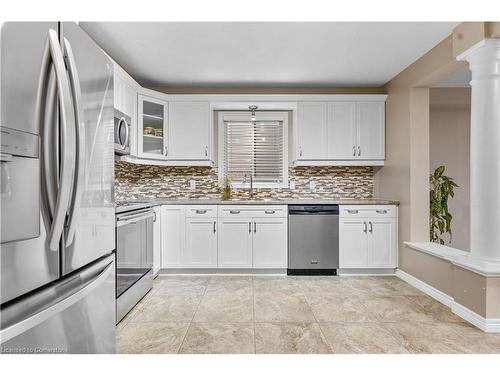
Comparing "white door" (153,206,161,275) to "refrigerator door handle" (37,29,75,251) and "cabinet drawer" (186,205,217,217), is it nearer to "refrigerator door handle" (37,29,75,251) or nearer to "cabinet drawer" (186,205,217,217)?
"cabinet drawer" (186,205,217,217)

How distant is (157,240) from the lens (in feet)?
11.5

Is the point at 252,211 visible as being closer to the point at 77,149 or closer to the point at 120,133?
the point at 120,133

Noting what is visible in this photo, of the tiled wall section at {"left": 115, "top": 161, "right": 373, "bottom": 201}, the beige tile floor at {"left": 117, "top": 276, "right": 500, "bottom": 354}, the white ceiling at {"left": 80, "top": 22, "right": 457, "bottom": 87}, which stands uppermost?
the white ceiling at {"left": 80, "top": 22, "right": 457, "bottom": 87}

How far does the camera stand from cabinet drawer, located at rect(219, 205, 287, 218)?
12.0ft

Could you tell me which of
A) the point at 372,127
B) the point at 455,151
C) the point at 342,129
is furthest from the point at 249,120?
the point at 455,151

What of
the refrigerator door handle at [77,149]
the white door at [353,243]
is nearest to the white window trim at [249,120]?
the white door at [353,243]

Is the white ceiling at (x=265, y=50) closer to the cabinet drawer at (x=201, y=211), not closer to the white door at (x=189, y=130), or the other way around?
the white door at (x=189, y=130)

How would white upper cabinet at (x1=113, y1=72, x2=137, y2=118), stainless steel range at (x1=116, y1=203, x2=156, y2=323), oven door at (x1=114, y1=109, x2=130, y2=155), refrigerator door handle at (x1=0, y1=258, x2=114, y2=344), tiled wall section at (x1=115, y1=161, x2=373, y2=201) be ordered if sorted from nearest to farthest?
refrigerator door handle at (x1=0, y1=258, x2=114, y2=344) < stainless steel range at (x1=116, y1=203, x2=156, y2=323) < oven door at (x1=114, y1=109, x2=130, y2=155) < white upper cabinet at (x1=113, y1=72, x2=137, y2=118) < tiled wall section at (x1=115, y1=161, x2=373, y2=201)

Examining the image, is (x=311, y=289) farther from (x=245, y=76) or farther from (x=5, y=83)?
(x=5, y=83)

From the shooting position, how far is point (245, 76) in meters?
3.66

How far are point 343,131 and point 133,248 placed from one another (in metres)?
2.97

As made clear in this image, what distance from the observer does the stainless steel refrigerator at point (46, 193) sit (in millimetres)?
741

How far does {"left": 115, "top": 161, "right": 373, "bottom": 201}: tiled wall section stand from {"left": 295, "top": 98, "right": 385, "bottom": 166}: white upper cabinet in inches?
14.3

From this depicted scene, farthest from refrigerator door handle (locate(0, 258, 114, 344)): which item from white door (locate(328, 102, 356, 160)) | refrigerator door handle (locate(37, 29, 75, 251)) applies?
white door (locate(328, 102, 356, 160))
